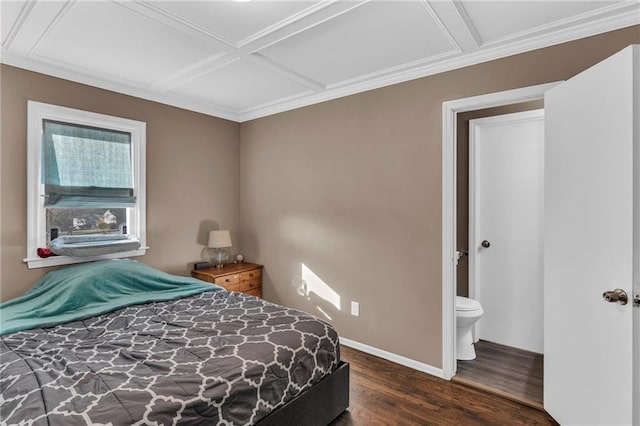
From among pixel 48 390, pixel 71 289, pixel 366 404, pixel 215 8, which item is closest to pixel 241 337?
pixel 48 390

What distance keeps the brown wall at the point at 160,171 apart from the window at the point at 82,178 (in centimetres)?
7

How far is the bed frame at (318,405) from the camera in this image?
1.76 m

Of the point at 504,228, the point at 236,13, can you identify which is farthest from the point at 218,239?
the point at 504,228

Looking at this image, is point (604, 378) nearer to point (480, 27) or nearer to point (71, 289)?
point (480, 27)

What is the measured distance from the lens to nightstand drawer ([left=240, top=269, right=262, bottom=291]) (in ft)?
12.7

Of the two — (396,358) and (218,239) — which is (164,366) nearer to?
(396,358)

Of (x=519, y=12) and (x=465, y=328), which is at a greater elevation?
(x=519, y=12)

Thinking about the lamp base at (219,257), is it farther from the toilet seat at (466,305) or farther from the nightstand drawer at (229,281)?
the toilet seat at (466,305)

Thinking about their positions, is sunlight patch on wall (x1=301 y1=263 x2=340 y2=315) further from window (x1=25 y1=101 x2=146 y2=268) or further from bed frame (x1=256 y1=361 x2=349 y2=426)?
window (x1=25 y1=101 x2=146 y2=268)

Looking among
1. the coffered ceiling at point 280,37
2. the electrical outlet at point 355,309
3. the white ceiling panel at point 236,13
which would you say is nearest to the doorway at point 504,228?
the electrical outlet at point 355,309

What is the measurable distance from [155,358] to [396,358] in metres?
2.05

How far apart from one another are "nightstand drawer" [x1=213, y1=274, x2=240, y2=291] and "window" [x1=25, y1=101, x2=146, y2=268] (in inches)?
32.2

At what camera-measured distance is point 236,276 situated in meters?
3.78

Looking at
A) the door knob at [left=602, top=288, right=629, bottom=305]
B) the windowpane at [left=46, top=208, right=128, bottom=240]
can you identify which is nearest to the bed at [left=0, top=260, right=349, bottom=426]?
the windowpane at [left=46, top=208, right=128, bottom=240]
